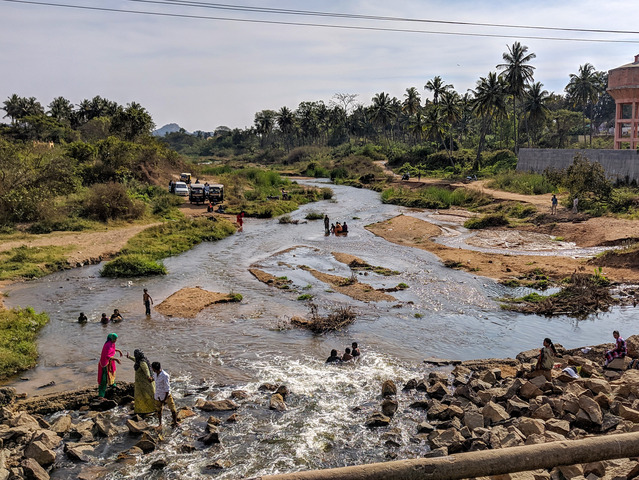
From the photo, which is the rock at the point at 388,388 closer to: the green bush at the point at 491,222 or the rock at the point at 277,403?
the rock at the point at 277,403

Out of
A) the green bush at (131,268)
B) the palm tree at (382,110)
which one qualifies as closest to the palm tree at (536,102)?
the palm tree at (382,110)

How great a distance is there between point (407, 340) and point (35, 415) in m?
11.3

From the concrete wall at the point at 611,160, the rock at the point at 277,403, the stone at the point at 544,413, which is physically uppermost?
the concrete wall at the point at 611,160

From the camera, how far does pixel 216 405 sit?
510 inches

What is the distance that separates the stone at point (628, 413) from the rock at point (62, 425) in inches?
455

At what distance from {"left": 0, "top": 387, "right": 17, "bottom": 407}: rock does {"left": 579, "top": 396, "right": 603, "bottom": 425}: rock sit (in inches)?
506

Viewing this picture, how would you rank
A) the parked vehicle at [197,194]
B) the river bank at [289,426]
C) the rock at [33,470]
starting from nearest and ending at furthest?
the rock at [33,470] < the river bank at [289,426] < the parked vehicle at [197,194]

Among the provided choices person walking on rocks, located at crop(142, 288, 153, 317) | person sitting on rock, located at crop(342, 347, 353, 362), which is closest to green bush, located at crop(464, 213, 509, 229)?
person sitting on rock, located at crop(342, 347, 353, 362)

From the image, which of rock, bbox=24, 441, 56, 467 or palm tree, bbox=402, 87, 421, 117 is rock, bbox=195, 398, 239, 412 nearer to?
rock, bbox=24, 441, 56, 467

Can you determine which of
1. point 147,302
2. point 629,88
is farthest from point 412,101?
point 147,302

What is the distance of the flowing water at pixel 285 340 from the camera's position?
11406mm

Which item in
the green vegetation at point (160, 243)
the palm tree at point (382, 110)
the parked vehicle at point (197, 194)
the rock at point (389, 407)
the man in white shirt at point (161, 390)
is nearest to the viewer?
the man in white shirt at point (161, 390)

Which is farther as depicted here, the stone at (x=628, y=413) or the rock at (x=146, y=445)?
the rock at (x=146, y=445)

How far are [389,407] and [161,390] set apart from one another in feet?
17.5
